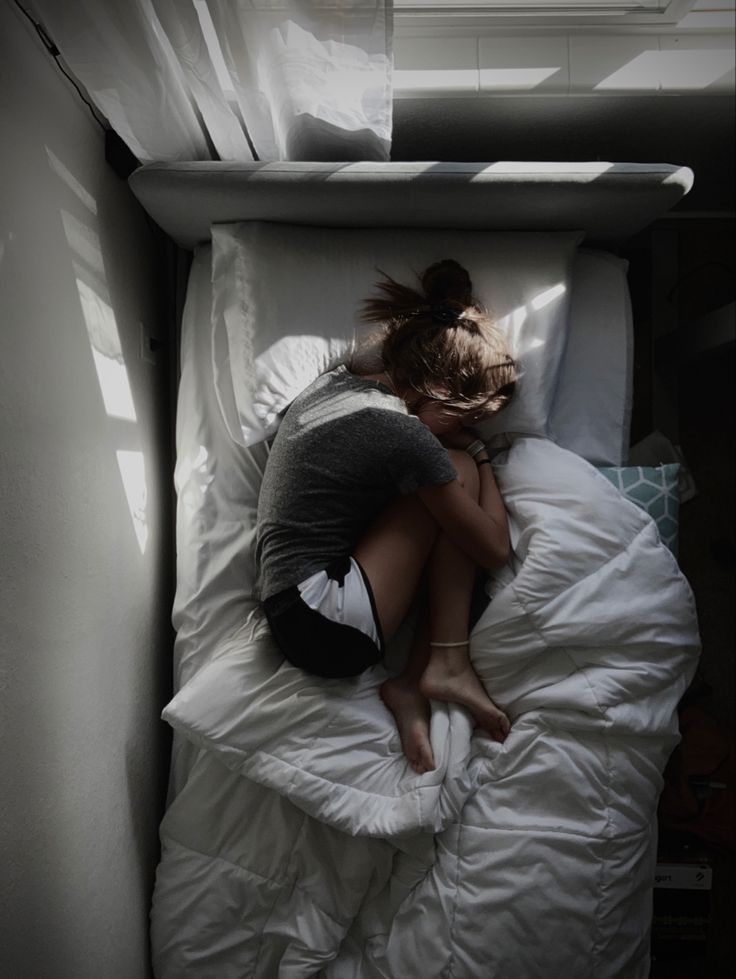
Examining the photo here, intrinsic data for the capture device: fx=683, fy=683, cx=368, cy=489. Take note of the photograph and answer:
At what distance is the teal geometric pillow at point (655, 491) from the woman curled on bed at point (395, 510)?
0.28 metres

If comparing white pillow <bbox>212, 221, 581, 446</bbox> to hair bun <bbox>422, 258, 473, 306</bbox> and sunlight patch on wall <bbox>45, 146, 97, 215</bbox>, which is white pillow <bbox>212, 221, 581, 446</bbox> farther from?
sunlight patch on wall <bbox>45, 146, 97, 215</bbox>

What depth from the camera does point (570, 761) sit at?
1.14 m

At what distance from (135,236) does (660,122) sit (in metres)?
1.16

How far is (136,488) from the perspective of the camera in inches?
51.4

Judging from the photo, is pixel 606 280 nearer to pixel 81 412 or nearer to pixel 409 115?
pixel 409 115

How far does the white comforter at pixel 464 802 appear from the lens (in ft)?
3.59

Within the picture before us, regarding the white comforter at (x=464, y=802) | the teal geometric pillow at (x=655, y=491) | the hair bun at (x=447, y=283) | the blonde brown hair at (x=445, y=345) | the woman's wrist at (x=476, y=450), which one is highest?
the hair bun at (x=447, y=283)

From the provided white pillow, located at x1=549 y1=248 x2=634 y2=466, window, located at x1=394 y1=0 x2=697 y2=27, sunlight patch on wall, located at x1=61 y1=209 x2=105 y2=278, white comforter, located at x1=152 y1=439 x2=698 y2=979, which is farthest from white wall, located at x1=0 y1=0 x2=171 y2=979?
white pillow, located at x1=549 y1=248 x2=634 y2=466

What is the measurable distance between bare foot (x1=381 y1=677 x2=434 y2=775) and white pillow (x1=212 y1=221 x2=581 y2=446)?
1.74 feet

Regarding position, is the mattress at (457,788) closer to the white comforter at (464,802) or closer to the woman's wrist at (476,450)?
the white comforter at (464,802)

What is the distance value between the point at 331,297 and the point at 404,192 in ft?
0.79

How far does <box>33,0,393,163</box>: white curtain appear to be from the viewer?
0.95 meters

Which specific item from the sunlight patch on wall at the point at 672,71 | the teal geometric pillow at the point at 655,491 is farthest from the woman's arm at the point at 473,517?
the sunlight patch on wall at the point at 672,71

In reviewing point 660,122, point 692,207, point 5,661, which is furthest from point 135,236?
point 692,207
